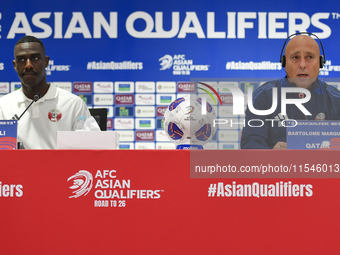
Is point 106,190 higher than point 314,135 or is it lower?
lower

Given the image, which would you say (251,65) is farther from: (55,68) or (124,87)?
(55,68)

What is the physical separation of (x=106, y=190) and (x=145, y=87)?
2.93 m

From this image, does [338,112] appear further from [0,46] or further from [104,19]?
[0,46]

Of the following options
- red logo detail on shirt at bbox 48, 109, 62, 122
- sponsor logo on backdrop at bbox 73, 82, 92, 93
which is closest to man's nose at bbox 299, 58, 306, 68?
red logo detail on shirt at bbox 48, 109, 62, 122

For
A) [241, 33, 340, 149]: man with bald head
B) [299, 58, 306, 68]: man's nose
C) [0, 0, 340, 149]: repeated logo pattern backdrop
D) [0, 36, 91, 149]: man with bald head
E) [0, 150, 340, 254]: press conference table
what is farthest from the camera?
[0, 0, 340, 149]: repeated logo pattern backdrop

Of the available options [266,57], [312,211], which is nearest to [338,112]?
[312,211]

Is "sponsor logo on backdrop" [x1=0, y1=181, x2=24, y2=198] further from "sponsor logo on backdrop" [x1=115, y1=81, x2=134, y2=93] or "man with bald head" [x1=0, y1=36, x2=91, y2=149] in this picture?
"sponsor logo on backdrop" [x1=115, y1=81, x2=134, y2=93]

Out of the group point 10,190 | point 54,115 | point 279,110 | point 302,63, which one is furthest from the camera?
point 54,115

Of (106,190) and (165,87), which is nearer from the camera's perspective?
(106,190)

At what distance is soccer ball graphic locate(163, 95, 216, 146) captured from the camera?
1312 millimetres

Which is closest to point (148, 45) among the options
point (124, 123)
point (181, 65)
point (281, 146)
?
point (181, 65)

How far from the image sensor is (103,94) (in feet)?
13.2

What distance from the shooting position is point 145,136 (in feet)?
13.2

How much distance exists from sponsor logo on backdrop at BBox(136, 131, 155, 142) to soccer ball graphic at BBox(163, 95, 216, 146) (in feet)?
8.62
